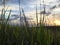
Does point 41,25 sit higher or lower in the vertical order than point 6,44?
higher

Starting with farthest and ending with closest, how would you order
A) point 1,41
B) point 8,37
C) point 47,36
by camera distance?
point 8,37 → point 47,36 → point 1,41

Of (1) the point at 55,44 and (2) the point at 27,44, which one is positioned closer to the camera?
(2) the point at 27,44

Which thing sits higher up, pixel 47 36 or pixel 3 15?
pixel 3 15

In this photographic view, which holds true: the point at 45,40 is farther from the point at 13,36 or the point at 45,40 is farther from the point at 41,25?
the point at 13,36

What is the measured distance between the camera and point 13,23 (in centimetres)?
338

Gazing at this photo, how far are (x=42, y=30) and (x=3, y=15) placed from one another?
490mm

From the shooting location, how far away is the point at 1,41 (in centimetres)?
188

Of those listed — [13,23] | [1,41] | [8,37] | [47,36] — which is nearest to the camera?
[1,41]

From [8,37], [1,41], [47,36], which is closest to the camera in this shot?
[1,41]

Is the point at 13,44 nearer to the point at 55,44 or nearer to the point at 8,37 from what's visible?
the point at 8,37

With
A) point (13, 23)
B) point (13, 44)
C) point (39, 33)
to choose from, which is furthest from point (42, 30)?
point (13, 23)

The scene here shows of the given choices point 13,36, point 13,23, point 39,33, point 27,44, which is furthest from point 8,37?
point 13,23

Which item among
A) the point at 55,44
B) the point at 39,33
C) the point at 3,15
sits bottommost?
the point at 55,44

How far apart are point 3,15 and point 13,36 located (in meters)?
0.28
